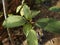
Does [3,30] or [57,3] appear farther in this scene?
[57,3]

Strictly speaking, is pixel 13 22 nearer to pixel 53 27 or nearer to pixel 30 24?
pixel 30 24

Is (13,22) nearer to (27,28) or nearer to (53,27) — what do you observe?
(27,28)

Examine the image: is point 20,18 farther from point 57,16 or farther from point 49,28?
point 57,16

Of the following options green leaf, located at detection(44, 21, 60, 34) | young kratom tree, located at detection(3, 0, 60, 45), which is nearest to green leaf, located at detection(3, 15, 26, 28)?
young kratom tree, located at detection(3, 0, 60, 45)

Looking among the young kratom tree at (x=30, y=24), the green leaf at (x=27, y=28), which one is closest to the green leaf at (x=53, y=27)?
the young kratom tree at (x=30, y=24)

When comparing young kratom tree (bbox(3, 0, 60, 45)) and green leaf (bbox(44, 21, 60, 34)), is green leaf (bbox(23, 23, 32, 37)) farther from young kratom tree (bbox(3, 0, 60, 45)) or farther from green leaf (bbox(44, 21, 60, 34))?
green leaf (bbox(44, 21, 60, 34))

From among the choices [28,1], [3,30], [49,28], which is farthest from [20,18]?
[28,1]

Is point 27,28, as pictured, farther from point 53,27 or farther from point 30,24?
point 53,27

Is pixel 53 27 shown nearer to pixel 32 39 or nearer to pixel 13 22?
pixel 32 39

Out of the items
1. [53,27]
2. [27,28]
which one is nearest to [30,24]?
[27,28]

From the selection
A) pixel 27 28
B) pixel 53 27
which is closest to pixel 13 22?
pixel 27 28

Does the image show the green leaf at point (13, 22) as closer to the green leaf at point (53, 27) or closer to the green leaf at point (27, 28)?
the green leaf at point (27, 28)
